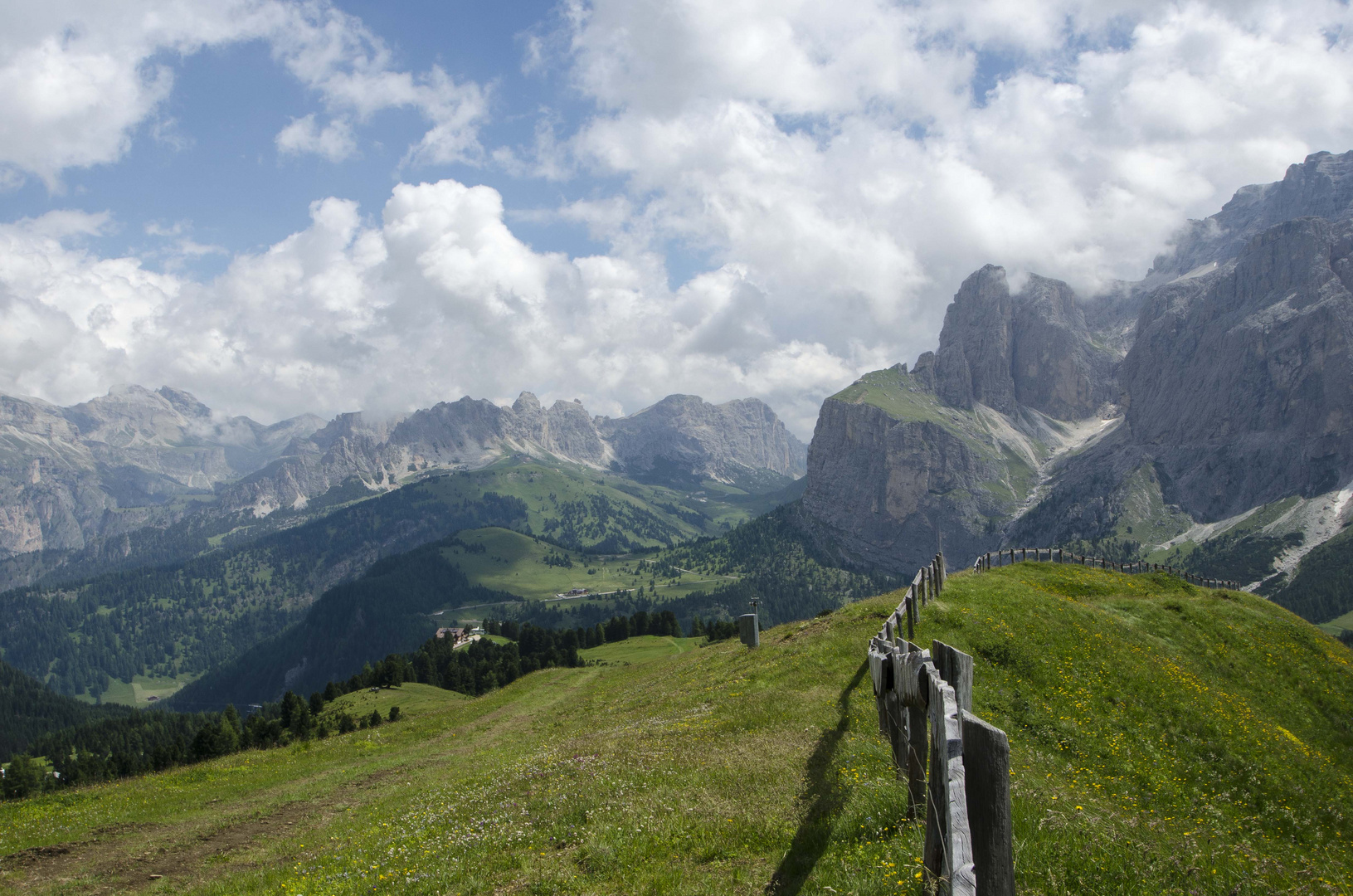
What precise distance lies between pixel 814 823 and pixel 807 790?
1.87 m

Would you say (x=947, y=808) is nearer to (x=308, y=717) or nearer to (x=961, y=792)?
(x=961, y=792)

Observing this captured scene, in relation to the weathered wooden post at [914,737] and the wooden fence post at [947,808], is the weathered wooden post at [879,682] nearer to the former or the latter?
the weathered wooden post at [914,737]

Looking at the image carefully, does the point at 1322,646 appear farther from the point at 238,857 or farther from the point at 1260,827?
the point at 238,857

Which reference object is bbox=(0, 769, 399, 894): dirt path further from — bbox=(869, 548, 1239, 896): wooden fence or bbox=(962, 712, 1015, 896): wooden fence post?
bbox=(962, 712, 1015, 896): wooden fence post

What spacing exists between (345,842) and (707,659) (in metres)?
29.9

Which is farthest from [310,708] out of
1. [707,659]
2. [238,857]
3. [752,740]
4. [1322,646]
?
[1322,646]

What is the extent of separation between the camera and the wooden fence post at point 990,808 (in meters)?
7.26

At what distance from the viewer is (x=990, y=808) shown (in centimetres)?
743

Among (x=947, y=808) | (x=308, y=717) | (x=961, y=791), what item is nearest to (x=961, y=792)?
(x=961, y=791)

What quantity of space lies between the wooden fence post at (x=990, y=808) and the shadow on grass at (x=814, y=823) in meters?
3.81

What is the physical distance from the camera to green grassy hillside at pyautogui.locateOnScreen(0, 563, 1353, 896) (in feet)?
40.0

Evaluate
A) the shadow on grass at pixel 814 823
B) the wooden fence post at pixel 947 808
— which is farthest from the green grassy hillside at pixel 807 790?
the wooden fence post at pixel 947 808

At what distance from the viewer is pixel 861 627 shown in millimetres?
32219

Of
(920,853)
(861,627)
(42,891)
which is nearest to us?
→ (920,853)
